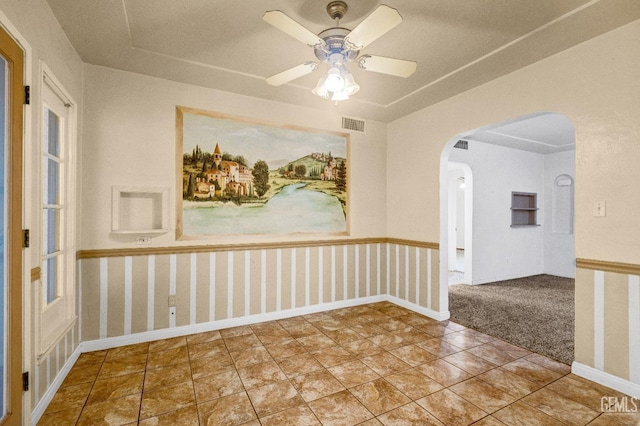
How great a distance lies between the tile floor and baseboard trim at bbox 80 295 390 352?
0.09 meters

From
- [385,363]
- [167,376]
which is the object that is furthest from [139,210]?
[385,363]

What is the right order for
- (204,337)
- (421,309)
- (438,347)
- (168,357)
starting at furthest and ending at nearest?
(421,309)
(204,337)
(438,347)
(168,357)

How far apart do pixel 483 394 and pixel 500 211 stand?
473 centimetres

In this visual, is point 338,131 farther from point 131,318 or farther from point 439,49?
point 131,318

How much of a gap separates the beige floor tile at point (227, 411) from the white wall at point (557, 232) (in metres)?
7.09

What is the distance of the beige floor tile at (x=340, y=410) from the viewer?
73.7 inches

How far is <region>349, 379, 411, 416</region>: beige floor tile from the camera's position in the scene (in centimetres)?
201

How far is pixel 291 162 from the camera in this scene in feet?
12.4

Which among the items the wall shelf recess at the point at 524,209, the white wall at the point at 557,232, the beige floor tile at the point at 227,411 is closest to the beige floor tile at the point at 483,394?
the beige floor tile at the point at 227,411

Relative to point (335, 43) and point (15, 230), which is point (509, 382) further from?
point (15, 230)

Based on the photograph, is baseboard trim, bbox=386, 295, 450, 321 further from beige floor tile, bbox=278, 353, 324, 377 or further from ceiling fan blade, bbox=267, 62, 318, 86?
ceiling fan blade, bbox=267, 62, 318, 86

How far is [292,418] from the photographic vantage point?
74.6 inches

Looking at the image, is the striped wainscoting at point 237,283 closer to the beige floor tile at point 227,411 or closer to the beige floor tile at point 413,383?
the beige floor tile at point 227,411

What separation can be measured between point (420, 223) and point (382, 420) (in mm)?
2591
